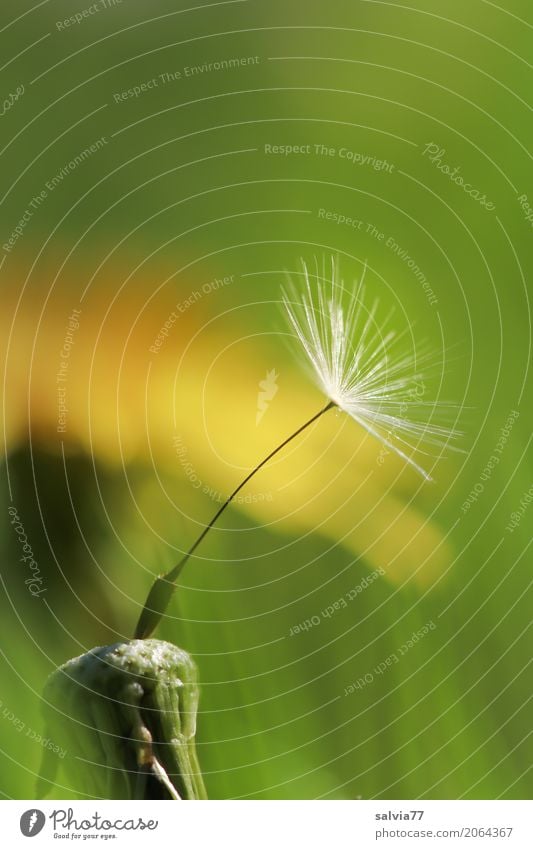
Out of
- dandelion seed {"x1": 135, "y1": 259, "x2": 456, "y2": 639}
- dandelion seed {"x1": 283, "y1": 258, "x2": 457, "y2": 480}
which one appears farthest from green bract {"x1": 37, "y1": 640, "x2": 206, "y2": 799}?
dandelion seed {"x1": 283, "y1": 258, "x2": 457, "y2": 480}

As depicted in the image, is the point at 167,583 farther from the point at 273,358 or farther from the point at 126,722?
the point at 273,358

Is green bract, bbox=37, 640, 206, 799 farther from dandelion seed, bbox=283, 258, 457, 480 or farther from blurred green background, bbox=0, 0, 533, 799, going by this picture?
dandelion seed, bbox=283, 258, 457, 480

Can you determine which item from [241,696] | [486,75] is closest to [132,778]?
[241,696]

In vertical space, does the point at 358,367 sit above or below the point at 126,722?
above

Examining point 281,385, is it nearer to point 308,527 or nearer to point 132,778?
point 308,527

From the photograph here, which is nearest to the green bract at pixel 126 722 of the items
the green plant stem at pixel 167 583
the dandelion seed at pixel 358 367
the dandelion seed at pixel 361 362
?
the green plant stem at pixel 167 583

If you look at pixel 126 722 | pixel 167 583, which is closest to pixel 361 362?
pixel 167 583
